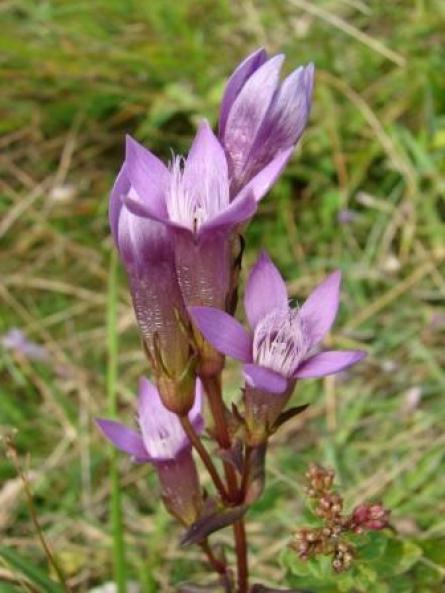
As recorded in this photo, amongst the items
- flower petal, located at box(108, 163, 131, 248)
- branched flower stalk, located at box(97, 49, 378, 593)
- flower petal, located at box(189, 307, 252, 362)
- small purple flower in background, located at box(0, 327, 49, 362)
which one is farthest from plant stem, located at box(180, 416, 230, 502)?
small purple flower in background, located at box(0, 327, 49, 362)

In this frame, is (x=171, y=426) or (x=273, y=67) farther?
(x=171, y=426)

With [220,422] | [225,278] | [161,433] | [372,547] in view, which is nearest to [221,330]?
[225,278]

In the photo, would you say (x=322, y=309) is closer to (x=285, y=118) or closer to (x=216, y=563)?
(x=285, y=118)

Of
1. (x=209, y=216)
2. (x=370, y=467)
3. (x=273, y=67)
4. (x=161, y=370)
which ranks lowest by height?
(x=370, y=467)

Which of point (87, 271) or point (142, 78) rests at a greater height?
point (142, 78)

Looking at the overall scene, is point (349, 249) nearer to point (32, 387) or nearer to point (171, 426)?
point (32, 387)

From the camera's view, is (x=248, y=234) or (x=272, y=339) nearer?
(x=272, y=339)

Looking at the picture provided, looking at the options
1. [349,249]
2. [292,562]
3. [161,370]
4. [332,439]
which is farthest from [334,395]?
[161,370]
